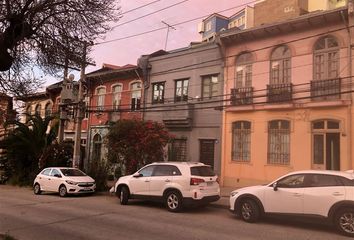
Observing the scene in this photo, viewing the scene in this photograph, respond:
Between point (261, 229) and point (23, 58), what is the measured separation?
7740 mm

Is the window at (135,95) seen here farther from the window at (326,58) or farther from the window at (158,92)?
the window at (326,58)

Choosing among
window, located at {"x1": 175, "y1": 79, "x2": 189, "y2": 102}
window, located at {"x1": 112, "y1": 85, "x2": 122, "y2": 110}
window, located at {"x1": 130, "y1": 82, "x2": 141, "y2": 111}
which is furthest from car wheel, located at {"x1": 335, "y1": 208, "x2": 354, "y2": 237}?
window, located at {"x1": 112, "y1": 85, "x2": 122, "y2": 110}

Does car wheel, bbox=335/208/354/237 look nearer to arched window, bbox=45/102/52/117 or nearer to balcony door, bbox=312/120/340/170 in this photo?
balcony door, bbox=312/120/340/170

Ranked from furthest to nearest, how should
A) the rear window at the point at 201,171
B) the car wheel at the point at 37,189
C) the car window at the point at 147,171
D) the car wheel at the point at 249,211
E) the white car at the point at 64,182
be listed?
the car wheel at the point at 37,189 < the white car at the point at 64,182 < the car window at the point at 147,171 < the rear window at the point at 201,171 < the car wheel at the point at 249,211

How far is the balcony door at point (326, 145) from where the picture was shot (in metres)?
17.1

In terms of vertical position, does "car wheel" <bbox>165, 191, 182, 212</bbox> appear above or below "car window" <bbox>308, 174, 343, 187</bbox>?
below

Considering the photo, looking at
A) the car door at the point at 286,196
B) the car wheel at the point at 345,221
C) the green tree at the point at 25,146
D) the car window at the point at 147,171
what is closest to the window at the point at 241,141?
the car window at the point at 147,171

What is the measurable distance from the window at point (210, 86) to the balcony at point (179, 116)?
115 cm

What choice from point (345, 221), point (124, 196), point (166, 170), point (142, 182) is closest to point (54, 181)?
point (124, 196)

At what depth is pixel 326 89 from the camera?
17203 millimetres

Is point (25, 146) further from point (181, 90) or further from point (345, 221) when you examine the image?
point (345, 221)

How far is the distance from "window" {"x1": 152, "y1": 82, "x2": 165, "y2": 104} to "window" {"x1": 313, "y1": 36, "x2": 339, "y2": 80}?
10.4m

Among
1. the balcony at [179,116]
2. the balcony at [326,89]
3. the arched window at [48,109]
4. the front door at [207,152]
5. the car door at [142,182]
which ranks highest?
the arched window at [48,109]

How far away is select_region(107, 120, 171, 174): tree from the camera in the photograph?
1836 cm
